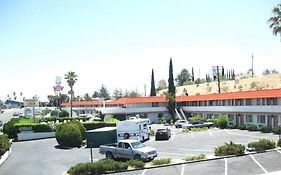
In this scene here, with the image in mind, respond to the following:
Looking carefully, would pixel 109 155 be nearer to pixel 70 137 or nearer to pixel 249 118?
pixel 70 137

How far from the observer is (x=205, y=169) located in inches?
939

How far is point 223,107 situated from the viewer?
60.5 m

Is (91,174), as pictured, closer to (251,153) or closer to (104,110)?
(251,153)

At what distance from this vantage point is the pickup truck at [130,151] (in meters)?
28.1

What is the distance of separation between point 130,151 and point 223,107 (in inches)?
1366

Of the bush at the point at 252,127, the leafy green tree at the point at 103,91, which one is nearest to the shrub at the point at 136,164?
the bush at the point at 252,127

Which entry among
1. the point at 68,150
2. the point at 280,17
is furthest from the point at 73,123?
the point at 280,17

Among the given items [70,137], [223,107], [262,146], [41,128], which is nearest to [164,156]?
[262,146]

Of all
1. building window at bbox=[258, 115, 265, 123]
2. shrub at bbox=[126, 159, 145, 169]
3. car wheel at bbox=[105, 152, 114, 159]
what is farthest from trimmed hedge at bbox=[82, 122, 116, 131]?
shrub at bbox=[126, 159, 145, 169]

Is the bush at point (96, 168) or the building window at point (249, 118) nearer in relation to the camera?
the bush at point (96, 168)

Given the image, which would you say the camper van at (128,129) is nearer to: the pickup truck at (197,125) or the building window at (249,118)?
the pickup truck at (197,125)

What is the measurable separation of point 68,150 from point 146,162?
14.4m

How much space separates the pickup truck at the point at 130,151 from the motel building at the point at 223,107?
2525 cm

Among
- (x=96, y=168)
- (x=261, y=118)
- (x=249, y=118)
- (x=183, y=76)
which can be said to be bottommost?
(x=96, y=168)
